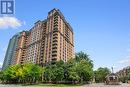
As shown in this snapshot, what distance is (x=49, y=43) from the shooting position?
420 feet

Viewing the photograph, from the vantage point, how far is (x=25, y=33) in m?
180

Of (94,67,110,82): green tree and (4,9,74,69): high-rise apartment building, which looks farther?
(94,67,110,82): green tree

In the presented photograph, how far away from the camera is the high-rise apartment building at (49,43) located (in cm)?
12444

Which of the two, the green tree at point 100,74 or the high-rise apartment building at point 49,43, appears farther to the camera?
the green tree at point 100,74

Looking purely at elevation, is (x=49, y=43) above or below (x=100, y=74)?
above

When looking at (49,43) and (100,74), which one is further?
(100,74)

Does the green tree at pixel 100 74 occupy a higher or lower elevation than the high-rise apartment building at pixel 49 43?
lower

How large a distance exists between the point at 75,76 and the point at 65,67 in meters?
9.31

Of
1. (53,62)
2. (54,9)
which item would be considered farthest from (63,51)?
(54,9)

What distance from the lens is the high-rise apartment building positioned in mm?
124438

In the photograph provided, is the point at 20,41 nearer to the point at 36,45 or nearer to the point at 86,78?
the point at 36,45

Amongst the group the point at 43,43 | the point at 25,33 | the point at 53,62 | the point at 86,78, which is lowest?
the point at 86,78

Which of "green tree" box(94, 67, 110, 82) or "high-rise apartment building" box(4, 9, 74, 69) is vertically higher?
"high-rise apartment building" box(4, 9, 74, 69)

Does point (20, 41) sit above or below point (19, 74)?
above
